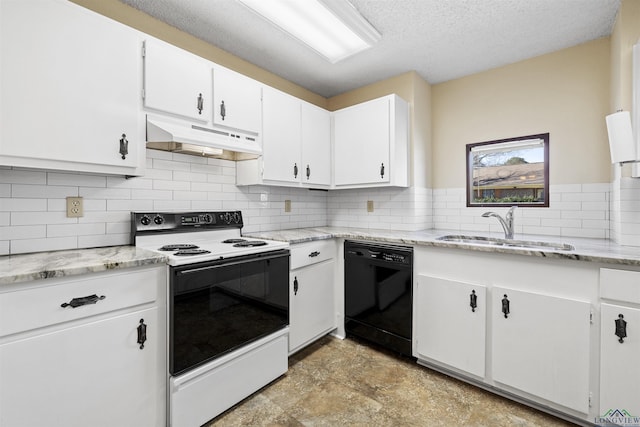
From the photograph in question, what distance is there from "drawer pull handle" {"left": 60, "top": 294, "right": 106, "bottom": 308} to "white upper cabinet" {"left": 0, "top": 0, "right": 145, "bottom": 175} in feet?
2.18

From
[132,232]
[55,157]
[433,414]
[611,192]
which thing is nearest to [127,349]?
[132,232]

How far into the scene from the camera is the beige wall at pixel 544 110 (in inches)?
88.0

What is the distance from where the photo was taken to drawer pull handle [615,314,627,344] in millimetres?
1441

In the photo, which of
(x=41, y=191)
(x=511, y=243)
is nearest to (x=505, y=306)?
(x=511, y=243)

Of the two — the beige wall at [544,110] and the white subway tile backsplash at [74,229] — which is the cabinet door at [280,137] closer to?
the white subway tile backsplash at [74,229]

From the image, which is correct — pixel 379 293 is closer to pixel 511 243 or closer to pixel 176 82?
pixel 511 243

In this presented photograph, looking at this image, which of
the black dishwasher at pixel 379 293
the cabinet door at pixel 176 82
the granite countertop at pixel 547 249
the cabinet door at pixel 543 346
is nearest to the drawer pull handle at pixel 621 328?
the cabinet door at pixel 543 346

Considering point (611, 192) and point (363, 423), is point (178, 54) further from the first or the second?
point (611, 192)

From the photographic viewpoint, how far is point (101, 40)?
60.7 inches

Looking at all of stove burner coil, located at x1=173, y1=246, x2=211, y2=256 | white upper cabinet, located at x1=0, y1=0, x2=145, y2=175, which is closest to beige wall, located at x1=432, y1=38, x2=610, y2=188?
stove burner coil, located at x1=173, y1=246, x2=211, y2=256

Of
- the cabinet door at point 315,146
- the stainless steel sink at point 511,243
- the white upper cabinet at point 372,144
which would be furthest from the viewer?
the cabinet door at point 315,146

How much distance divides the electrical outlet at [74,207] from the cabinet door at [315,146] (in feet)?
5.36

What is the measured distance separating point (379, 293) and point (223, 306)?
1244 mm

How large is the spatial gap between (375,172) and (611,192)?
1.72 meters
